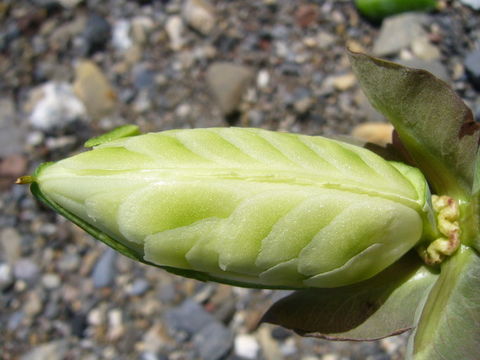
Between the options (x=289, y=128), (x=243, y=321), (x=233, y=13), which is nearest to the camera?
(x=243, y=321)

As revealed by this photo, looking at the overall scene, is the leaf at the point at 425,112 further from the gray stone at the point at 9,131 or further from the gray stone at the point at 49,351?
the gray stone at the point at 9,131

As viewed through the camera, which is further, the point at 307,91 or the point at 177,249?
the point at 307,91

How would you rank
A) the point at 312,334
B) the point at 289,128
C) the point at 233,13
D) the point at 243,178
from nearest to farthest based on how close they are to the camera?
the point at 243,178, the point at 312,334, the point at 289,128, the point at 233,13

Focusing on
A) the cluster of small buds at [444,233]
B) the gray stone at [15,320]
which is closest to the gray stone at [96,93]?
the gray stone at [15,320]

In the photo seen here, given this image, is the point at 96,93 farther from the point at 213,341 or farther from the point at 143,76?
the point at 213,341

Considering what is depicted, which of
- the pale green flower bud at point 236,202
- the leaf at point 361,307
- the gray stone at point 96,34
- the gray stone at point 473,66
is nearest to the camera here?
the pale green flower bud at point 236,202

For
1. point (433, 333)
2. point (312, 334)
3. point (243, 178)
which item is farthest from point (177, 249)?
point (433, 333)

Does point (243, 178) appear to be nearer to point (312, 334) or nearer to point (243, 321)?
point (312, 334)

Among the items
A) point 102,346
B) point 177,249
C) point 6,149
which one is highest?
point 177,249

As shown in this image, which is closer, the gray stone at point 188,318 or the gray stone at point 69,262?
the gray stone at point 188,318
